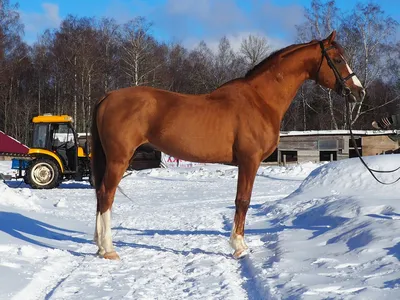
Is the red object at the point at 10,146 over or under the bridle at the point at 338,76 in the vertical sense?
under

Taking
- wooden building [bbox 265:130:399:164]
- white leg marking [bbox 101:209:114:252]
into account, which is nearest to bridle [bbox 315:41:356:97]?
white leg marking [bbox 101:209:114:252]

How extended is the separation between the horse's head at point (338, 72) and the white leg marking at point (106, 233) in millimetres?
2635

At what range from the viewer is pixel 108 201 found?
15.7ft

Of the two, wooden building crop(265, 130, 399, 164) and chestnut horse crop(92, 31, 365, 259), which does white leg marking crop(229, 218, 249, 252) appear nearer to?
chestnut horse crop(92, 31, 365, 259)

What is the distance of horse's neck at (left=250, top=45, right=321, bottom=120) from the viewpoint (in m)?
4.86

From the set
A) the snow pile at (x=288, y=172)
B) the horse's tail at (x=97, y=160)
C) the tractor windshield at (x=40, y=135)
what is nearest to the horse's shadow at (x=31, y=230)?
the horse's tail at (x=97, y=160)

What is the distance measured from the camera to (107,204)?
477cm

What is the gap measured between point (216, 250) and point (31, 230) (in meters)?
2.65

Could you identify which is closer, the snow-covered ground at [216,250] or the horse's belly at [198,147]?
the snow-covered ground at [216,250]

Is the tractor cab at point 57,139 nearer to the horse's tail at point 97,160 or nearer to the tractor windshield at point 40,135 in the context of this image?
the tractor windshield at point 40,135

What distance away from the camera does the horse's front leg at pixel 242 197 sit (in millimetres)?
4648

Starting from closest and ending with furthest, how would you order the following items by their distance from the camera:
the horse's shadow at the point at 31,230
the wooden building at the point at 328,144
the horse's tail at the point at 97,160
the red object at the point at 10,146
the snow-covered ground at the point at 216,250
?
the snow-covered ground at the point at 216,250 < the horse's tail at the point at 97,160 < the horse's shadow at the point at 31,230 < the red object at the point at 10,146 < the wooden building at the point at 328,144

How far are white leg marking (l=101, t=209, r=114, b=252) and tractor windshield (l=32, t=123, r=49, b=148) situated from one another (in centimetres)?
1155

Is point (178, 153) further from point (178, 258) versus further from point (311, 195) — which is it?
point (311, 195)
